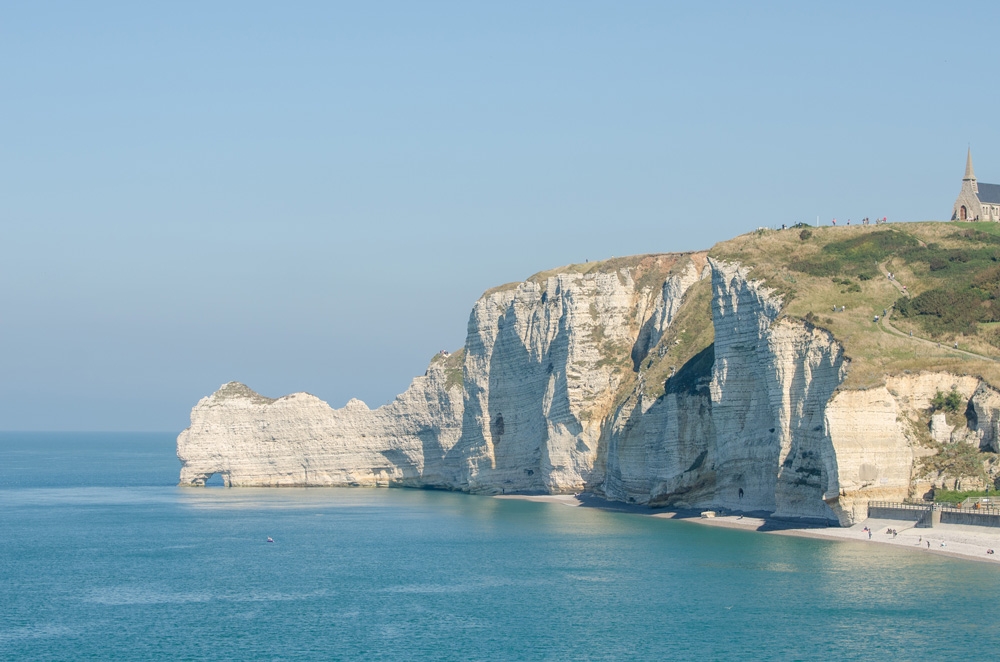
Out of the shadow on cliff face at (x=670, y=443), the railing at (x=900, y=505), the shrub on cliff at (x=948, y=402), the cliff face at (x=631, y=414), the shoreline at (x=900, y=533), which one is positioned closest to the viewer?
the shoreline at (x=900, y=533)

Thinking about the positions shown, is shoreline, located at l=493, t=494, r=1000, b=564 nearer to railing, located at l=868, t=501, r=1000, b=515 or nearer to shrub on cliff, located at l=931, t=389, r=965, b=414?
railing, located at l=868, t=501, r=1000, b=515

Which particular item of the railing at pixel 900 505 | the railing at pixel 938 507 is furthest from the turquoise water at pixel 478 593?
the railing at pixel 938 507

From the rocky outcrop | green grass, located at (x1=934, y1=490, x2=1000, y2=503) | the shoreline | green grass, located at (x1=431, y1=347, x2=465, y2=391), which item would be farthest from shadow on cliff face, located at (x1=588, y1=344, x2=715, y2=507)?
the rocky outcrop

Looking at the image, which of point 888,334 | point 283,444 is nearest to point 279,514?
point 283,444

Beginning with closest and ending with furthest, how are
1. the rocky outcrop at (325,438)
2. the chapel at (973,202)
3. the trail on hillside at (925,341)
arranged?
the trail on hillside at (925,341)
the chapel at (973,202)
the rocky outcrop at (325,438)

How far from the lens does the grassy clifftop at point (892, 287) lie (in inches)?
3031

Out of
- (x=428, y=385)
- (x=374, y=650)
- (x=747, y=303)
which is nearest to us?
(x=374, y=650)


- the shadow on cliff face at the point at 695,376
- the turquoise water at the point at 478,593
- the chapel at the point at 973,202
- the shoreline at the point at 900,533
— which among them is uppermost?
the chapel at the point at 973,202

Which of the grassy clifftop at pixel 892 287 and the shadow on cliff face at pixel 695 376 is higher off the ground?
the grassy clifftop at pixel 892 287

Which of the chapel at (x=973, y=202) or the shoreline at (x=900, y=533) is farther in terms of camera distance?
the chapel at (x=973, y=202)

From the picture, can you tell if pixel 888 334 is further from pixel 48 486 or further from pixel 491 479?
pixel 48 486

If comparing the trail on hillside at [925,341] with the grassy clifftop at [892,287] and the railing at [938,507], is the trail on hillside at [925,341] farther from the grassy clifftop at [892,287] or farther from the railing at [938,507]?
the railing at [938,507]

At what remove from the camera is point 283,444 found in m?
130

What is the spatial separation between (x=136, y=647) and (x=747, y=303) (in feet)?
162
